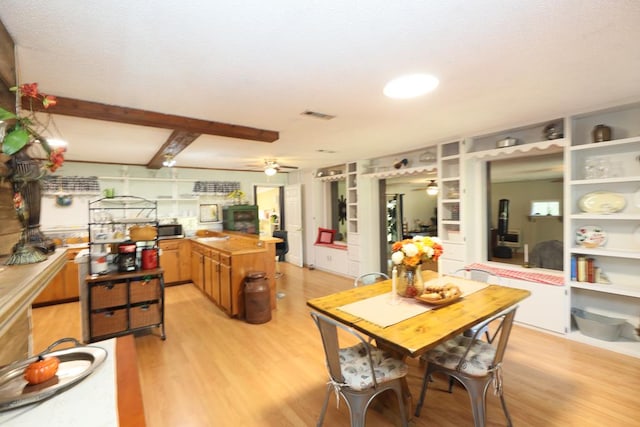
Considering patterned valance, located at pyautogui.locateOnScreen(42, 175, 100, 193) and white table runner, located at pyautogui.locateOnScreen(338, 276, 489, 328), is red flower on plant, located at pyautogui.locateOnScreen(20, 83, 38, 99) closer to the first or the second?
white table runner, located at pyautogui.locateOnScreen(338, 276, 489, 328)

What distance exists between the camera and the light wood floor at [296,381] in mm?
1988

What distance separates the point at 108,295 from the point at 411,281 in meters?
3.02

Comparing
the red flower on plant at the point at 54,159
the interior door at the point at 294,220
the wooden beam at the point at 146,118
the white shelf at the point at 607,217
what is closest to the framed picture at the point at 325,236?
the interior door at the point at 294,220

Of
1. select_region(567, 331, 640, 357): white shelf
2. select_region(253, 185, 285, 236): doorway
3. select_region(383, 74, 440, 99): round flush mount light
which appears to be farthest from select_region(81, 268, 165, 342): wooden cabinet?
select_region(567, 331, 640, 357): white shelf

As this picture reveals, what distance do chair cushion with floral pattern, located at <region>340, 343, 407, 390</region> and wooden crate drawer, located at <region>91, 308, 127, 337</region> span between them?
8.29ft

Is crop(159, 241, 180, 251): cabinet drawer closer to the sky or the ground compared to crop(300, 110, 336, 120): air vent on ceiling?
closer to the ground

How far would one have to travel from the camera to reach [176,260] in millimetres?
5430

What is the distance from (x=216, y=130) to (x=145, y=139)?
1.28 meters

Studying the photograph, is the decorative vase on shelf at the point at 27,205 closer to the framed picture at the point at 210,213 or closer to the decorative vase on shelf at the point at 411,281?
the decorative vase on shelf at the point at 411,281

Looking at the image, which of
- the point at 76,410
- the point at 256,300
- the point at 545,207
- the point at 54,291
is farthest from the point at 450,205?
the point at 54,291

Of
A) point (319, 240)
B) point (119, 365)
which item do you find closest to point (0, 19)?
point (119, 365)

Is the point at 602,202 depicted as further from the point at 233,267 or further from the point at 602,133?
the point at 233,267

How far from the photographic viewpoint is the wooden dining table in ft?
5.06

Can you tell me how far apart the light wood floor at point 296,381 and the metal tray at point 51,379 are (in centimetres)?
109
